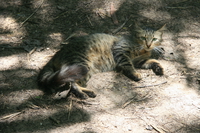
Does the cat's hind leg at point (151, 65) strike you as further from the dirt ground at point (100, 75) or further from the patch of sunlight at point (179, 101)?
the patch of sunlight at point (179, 101)

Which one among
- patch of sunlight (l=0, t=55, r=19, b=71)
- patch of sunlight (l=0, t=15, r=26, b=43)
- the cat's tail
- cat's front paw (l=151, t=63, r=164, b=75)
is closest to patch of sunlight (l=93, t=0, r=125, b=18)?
patch of sunlight (l=0, t=15, r=26, b=43)

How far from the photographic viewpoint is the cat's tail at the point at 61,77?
122 inches

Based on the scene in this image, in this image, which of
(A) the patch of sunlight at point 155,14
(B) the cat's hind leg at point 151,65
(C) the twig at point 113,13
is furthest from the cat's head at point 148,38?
(A) the patch of sunlight at point 155,14

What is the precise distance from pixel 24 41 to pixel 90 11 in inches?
66.2

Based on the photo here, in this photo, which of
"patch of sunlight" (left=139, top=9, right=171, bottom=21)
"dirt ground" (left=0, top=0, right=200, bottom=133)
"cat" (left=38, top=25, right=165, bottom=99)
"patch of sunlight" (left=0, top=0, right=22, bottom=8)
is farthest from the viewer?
"patch of sunlight" (left=139, top=9, right=171, bottom=21)

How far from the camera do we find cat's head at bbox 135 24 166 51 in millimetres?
4188

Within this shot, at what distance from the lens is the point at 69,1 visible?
549 cm

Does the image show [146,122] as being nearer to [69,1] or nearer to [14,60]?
[14,60]

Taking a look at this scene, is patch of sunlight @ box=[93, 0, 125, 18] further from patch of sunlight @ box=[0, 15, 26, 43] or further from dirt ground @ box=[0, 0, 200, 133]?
patch of sunlight @ box=[0, 15, 26, 43]

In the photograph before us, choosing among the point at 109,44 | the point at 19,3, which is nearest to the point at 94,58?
the point at 109,44

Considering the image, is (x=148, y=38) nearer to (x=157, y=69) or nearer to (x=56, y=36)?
(x=157, y=69)

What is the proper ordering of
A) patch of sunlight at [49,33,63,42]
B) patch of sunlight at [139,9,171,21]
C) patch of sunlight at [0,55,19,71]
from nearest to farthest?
patch of sunlight at [0,55,19,71] < patch of sunlight at [49,33,63,42] < patch of sunlight at [139,9,171,21]

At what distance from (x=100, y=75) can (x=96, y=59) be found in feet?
0.97

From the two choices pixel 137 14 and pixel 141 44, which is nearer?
pixel 141 44
